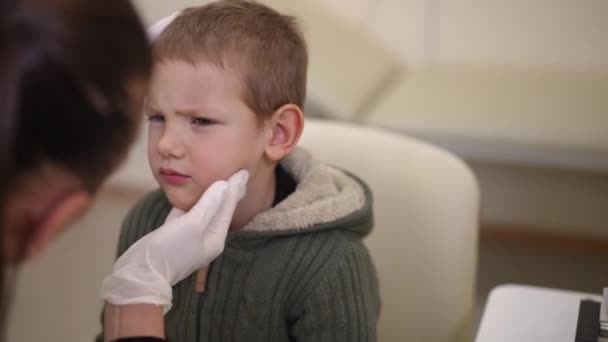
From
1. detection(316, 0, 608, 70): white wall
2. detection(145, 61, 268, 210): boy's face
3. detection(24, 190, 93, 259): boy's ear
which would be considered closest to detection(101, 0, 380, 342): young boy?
detection(145, 61, 268, 210): boy's face

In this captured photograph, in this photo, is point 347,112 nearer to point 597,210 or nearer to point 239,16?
point 597,210

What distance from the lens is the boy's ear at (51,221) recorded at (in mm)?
641

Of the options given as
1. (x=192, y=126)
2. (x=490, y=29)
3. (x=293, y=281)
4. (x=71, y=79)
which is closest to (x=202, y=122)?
(x=192, y=126)

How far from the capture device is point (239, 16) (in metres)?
1.11

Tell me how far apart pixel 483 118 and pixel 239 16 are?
1232 mm

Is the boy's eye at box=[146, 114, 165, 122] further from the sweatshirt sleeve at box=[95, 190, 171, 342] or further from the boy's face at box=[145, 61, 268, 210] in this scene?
the sweatshirt sleeve at box=[95, 190, 171, 342]

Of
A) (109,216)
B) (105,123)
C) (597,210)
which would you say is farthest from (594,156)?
(105,123)

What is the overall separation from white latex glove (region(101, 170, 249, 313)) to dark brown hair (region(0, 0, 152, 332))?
1.18 ft

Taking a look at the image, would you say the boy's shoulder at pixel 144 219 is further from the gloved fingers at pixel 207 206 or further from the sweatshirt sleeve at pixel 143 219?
the gloved fingers at pixel 207 206

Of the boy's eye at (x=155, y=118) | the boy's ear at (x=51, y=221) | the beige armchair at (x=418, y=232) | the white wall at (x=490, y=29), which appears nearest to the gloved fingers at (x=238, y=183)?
the boy's eye at (x=155, y=118)

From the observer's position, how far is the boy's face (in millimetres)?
1054

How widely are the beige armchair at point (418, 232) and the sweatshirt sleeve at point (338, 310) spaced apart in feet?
0.58

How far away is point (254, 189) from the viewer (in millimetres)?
1182

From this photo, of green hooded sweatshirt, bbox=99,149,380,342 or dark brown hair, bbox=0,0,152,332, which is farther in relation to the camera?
green hooded sweatshirt, bbox=99,149,380,342
